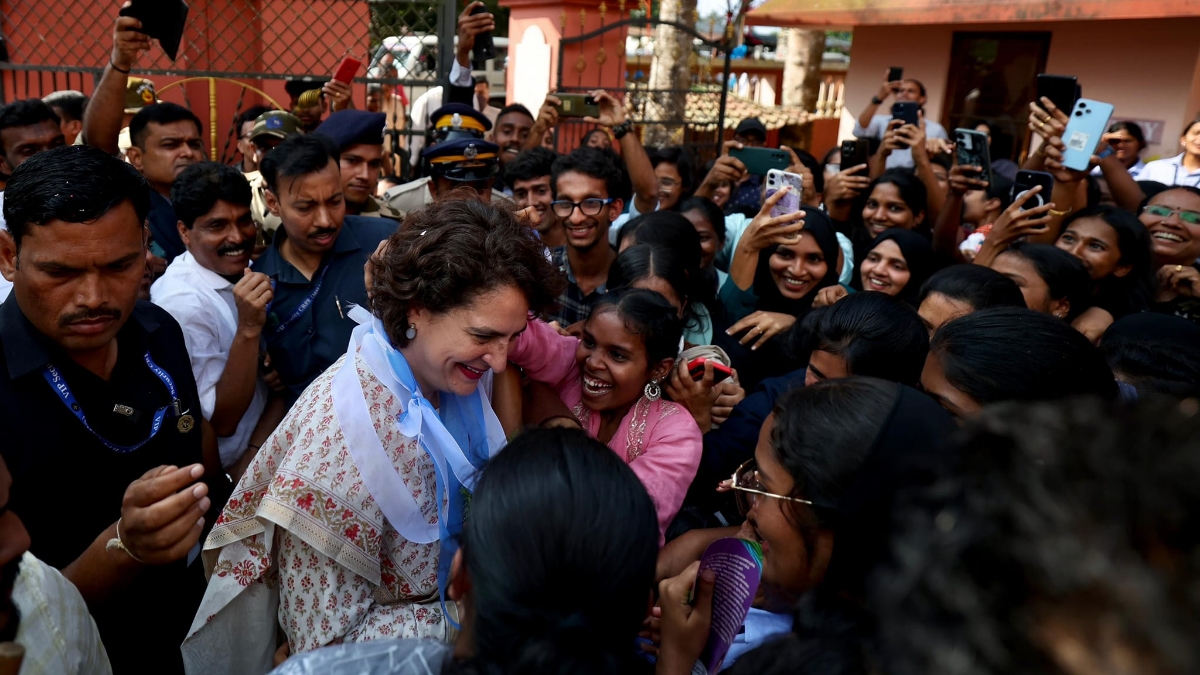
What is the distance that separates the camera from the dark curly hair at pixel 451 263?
192 centimetres

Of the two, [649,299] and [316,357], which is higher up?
[649,299]

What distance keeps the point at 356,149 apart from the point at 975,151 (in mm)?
3451

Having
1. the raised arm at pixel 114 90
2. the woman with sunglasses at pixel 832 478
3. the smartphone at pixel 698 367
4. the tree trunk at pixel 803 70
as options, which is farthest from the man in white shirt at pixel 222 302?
the tree trunk at pixel 803 70

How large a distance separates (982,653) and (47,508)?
6.70 ft

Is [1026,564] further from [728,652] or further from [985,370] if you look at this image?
[985,370]

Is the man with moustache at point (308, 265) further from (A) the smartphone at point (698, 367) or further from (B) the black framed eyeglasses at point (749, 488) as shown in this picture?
(B) the black framed eyeglasses at point (749, 488)

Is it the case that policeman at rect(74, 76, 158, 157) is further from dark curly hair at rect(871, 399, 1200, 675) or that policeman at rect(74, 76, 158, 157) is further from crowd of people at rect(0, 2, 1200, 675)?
dark curly hair at rect(871, 399, 1200, 675)

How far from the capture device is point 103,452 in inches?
79.0

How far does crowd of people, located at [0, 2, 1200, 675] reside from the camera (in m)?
0.74

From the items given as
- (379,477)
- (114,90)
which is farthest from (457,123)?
(379,477)

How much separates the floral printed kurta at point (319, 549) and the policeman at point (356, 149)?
2292 mm

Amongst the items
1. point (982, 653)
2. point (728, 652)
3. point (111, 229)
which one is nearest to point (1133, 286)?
point (728, 652)

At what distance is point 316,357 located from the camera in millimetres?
2881

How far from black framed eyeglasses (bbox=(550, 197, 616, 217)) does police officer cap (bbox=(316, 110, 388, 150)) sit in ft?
3.44
